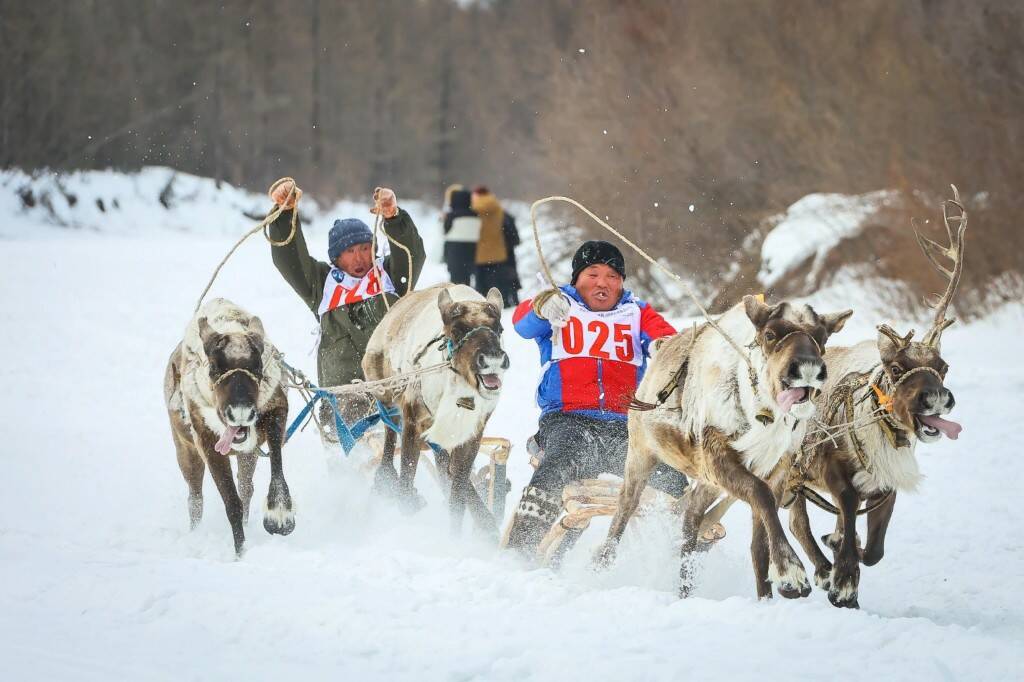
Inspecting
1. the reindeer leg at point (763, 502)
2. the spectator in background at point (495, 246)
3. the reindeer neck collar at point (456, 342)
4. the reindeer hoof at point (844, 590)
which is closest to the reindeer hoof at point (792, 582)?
the reindeer leg at point (763, 502)

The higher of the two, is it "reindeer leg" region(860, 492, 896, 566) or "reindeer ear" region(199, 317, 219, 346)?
"reindeer ear" region(199, 317, 219, 346)

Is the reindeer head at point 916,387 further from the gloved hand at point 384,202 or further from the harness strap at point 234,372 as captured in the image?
the gloved hand at point 384,202

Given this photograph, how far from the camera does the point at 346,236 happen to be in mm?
7082

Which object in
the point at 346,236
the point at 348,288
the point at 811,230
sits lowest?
the point at 348,288

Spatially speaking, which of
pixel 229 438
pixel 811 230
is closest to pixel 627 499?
pixel 229 438

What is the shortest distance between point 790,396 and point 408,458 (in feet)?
8.79

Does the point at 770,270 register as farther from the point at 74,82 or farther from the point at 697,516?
the point at 74,82

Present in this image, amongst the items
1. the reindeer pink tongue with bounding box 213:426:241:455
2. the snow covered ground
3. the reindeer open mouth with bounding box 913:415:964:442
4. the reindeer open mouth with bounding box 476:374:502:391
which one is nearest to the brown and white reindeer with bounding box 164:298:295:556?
the reindeer pink tongue with bounding box 213:426:241:455

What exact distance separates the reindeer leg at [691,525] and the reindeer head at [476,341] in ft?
3.40

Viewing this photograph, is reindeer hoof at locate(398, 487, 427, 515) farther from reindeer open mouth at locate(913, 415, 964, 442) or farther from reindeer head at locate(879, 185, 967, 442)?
reindeer open mouth at locate(913, 415, 964, 442)

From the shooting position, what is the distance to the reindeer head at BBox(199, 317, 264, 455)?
5168 mm

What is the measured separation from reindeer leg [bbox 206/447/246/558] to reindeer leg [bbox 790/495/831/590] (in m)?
2.64

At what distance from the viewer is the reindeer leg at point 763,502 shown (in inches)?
167

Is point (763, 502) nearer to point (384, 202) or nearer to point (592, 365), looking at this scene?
point (592, 365)
